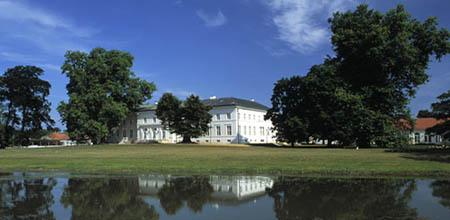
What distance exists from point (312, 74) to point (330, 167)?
157 feet

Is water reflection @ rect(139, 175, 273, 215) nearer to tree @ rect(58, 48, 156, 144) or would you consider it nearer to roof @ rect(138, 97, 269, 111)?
tree @ rect(58, 48, 156, 144)

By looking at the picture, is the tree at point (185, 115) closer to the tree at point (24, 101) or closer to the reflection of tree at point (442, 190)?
the tree at point (24, 101)

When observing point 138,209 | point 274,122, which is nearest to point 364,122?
point 274,122

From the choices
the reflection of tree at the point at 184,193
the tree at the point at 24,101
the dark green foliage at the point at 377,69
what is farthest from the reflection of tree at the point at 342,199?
the tree at the point at 24,101

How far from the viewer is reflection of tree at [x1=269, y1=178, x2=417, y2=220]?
1266 centimetres

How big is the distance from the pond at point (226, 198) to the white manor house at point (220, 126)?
85.2 metres

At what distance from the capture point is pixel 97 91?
8638cm

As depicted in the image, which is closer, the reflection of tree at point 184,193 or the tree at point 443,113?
the reflection of tree at point 184,193

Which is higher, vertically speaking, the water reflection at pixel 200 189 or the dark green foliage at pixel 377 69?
the dark green foliage at pixel 377 69

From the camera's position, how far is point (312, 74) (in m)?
74.0

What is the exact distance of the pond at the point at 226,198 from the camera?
12.9 m

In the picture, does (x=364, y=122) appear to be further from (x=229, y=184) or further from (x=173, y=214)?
(x=173, y=214)

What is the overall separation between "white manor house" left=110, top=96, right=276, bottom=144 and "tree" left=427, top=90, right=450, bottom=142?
42761mm

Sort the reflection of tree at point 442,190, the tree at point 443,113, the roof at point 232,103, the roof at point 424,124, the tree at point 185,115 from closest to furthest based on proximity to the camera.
Answer: the reflection of tree at point 442,190
the tree at point 443,113
the tree at point 185,115
the roof at point 232,103
the roof at point 424,124
